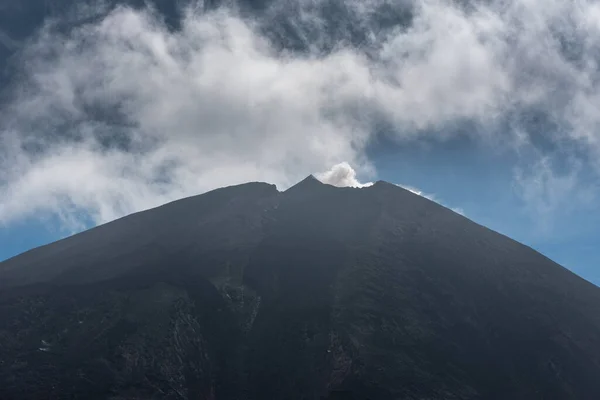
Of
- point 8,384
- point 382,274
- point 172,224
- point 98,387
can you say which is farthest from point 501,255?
point 8,384

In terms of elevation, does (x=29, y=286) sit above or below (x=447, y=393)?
above

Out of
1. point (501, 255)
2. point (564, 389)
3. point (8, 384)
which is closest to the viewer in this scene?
point (8, 384)

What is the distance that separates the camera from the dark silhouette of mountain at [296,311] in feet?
234

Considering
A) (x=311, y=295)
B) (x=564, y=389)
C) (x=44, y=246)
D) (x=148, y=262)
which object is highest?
(x=44, y=246)

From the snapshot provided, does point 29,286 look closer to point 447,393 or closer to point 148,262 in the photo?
point 148,262

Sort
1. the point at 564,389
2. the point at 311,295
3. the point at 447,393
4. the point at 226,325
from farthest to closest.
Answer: the point at 311,295 → the point at 226,325 → the point at 564,389 → the point at 447,393

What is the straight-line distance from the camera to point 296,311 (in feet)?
279

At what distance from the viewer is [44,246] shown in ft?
372

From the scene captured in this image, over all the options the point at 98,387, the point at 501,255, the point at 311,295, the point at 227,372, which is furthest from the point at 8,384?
the point at 501,255

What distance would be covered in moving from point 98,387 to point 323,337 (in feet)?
90.2

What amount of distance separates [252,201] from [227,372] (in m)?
52.8

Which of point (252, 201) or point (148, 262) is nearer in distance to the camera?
point (148, 262)

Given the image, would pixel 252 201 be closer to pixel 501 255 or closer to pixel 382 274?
pixel 382 274

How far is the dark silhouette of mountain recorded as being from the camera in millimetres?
71250
